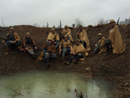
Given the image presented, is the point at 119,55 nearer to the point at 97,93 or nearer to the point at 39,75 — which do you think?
the point at 97,93

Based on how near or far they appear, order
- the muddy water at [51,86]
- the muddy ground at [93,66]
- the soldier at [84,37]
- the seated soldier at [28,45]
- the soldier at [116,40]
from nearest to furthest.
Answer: the muddy water at [51,86] → the muddy ground at [93,66] → the soldier at [116,40] → the seated soldier at [28,45] → the soldier at [84,37]

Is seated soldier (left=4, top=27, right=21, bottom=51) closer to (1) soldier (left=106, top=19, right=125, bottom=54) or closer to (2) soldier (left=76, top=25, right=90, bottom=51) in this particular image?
(2) soldier (left=76, top=25, right=90, bottom=51)

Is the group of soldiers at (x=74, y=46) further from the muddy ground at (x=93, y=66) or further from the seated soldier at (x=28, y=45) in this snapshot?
the muddy ground at (x=93, y=66)

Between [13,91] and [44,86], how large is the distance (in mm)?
986

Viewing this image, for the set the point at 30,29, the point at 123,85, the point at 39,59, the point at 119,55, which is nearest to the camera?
the point at 123,85

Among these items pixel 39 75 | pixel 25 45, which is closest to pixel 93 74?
pixel 39 75

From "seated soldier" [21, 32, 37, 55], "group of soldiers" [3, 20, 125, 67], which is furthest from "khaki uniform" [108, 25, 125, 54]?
"seated soldier" [21, 32, 37, 55]


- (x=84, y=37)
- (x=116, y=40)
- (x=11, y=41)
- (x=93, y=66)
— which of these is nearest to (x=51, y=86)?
(x=93, y=66)

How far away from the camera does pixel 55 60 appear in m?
7.08

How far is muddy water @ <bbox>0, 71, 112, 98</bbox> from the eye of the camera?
3.62 metres

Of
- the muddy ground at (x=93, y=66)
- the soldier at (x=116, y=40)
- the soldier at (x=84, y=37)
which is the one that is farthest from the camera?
the soldier at (x=84, y=37)

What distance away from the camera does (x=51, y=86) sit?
423cm

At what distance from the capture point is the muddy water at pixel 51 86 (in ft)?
11.9

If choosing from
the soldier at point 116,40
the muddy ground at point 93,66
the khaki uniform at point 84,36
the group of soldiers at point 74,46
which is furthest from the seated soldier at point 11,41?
the soldier at point 116,40
